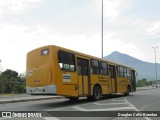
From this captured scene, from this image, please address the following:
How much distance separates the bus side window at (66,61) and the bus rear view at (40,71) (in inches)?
24.9

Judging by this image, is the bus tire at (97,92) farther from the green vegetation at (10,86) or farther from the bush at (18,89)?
the bush at (18,89)

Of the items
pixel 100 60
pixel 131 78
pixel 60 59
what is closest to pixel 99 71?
pixel 100 60

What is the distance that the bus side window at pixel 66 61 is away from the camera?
18469mm

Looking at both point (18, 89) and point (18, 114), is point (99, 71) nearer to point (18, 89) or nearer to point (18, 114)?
point (18, 114)

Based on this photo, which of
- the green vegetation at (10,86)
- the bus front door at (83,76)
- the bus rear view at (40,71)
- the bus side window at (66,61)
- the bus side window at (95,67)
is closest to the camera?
the bus rear view at (40,71)

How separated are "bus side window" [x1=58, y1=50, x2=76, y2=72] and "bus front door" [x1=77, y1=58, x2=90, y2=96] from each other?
2.63ft

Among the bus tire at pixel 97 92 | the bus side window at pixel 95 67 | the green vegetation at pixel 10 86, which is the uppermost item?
the bus side window at pixel 95 67

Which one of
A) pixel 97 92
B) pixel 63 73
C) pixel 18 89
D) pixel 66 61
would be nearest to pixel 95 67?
pixel 97 92

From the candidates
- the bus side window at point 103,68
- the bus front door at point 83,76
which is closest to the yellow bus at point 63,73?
the bus front door at point 83,76

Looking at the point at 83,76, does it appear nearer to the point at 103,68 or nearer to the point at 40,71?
the point at 40,71

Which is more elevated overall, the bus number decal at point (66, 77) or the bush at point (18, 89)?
the bus number decal at point (66, 77)

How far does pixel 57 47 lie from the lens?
60.6ft

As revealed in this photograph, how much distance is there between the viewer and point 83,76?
20734 mm

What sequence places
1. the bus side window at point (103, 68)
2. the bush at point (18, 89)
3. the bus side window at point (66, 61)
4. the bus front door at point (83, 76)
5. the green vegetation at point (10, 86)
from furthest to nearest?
1. the bush at point (18, 89)
2. the green vegetation at point (10, 86)
3. the bus side window at point (103, 68)
4. the bus front door at point (83, 76)
5. the bus side window at point (66, 61)
